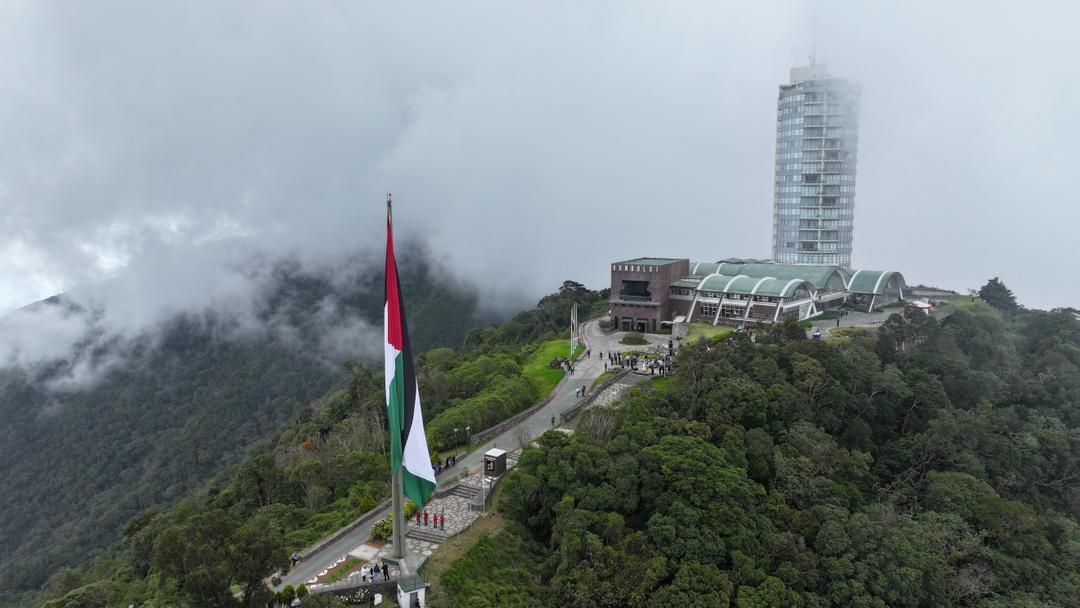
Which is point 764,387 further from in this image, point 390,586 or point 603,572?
point 390,586

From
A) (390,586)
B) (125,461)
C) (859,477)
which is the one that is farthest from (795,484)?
(125,461)

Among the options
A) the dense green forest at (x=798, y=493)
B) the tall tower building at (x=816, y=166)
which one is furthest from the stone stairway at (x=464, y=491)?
the tall tower building at (x=816, y=166)

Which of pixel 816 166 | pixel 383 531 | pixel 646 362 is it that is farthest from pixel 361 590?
pixel 816 166

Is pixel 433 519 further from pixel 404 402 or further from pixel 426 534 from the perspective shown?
pixel 404 402

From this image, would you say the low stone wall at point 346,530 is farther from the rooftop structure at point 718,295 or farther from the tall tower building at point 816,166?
the tall tower building at point 816,166

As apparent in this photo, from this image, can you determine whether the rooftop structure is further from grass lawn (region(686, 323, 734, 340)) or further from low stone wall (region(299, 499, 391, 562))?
low stone wall (region(299, 499, 391, 562))

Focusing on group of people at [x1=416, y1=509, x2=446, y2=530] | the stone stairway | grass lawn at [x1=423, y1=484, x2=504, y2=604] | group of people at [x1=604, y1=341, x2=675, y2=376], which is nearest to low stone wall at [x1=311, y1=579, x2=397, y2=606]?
grass lawn at [x1=423, y1=484, x2=504, y2=604]
